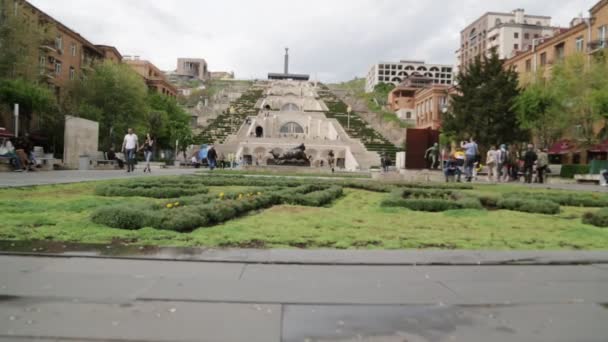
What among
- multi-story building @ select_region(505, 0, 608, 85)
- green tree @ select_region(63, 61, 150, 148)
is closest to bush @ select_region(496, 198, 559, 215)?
multi-story building @ select_region(505, 0, 608, 85)

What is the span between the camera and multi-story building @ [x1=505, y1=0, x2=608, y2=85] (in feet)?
136

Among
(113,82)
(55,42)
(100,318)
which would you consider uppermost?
(55,42)

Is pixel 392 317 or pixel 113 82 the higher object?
pixel 113 82

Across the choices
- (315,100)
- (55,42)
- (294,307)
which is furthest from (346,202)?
(315,100)

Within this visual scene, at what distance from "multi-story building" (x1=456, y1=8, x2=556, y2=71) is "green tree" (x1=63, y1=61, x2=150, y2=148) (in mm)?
59234

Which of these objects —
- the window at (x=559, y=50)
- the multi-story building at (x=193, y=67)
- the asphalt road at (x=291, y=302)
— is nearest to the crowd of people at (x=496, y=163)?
the asphalt road at (x=291, y=302)

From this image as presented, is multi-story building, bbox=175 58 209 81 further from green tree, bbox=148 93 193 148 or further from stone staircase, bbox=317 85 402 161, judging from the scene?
green tree, bbox=148 93 193 148

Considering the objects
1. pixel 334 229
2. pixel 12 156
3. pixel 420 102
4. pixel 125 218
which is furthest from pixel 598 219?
pixel 420 102

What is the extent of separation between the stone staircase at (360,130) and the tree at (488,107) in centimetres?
1736

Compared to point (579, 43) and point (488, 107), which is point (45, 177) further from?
point (579, 43)

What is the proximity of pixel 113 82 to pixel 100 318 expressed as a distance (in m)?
49.2

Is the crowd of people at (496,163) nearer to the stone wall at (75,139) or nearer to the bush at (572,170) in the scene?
the bush at (572,170)

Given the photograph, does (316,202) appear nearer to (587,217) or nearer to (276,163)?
(587,217)

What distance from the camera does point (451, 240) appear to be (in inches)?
249
